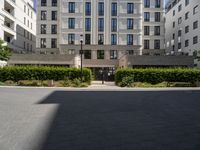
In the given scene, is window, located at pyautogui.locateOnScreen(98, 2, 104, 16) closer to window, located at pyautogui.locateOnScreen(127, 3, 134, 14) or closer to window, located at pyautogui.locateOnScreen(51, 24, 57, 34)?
window, located at pyautogui.locateOnScreen(127, 3, 134, 14)

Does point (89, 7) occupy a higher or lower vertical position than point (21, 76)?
higher

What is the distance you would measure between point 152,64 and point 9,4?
96.0 feet

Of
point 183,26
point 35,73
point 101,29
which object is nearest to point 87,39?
point 101,29

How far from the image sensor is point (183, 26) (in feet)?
165

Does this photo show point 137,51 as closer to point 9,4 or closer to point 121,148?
point 9,4

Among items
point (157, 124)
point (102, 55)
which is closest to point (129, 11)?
point (102, 55)

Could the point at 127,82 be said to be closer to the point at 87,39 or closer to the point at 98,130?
the point at 98,130

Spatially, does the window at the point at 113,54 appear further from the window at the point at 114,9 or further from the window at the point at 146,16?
the window at the point at 146,16

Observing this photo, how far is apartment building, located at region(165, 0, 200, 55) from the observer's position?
44.5 meters

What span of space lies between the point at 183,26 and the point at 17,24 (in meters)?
34.5

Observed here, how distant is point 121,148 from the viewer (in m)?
5.60

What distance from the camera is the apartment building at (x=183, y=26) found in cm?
4447

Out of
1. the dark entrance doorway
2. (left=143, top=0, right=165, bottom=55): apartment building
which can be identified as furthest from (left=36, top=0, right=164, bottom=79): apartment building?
(left=143, top=0, right=165, bottom=55): apartment building

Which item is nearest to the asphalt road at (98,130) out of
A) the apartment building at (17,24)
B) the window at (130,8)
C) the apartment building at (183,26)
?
the apartment building at (17,24)
